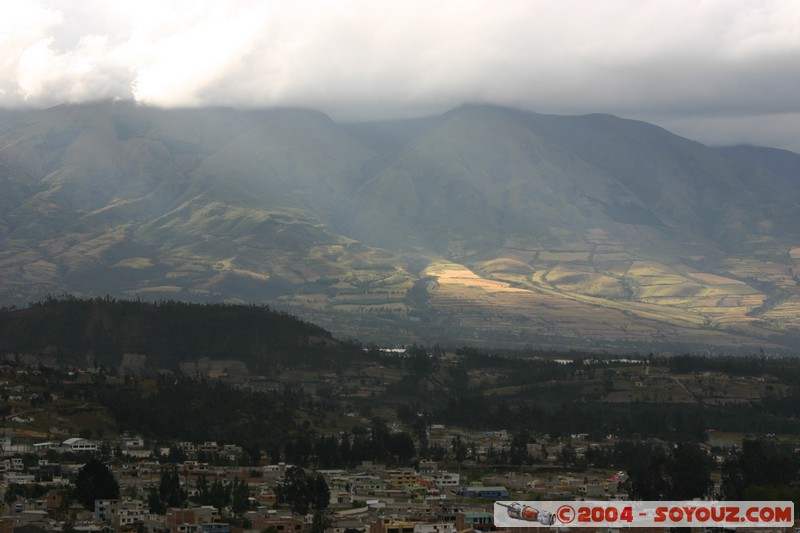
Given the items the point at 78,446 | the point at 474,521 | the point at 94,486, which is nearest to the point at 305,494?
the point at 94,486

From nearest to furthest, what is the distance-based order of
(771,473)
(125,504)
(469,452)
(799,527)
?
(799,527)
(125,504)
(771,473)
(469,452)

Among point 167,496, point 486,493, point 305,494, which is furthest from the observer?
point 486,493

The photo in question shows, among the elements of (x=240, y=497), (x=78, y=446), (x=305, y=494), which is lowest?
(x=240, y=497)

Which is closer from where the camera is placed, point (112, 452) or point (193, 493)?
point (193, 493)

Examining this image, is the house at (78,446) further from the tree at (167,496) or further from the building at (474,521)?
the building at (474,521)

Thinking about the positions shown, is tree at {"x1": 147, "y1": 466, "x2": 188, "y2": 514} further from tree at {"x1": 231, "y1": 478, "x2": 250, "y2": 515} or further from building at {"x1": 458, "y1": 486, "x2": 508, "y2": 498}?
building at {"x1": 458, "y1": 486, "x2": 508, "y2": 498}

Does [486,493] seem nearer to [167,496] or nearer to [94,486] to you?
[167,496]

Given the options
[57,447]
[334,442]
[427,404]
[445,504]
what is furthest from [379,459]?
[427,404]

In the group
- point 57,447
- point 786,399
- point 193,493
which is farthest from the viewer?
point 786,399

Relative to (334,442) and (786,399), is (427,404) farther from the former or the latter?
(334,442)
